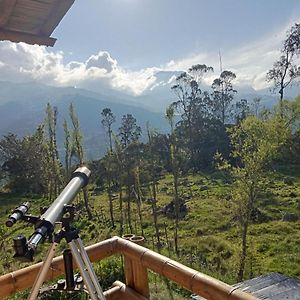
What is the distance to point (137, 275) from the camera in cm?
232

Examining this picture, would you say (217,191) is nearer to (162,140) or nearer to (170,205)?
(170,205)

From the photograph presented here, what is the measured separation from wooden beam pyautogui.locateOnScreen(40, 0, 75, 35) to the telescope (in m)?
0.67

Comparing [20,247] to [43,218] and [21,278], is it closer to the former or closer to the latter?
[43,218]

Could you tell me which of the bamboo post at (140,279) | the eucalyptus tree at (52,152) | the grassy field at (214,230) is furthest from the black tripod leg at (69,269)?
the eucalyptus tree at (52,152)

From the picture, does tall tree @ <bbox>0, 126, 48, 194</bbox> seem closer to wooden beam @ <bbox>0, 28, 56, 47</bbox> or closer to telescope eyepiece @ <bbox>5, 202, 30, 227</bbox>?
wooden beam @ <bbox>0, 28, 56, 47</bbox>

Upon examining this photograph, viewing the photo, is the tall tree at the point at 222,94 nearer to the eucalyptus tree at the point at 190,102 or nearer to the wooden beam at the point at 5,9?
the eucalyptus tree at the point at 190,102

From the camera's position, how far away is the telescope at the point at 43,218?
1.12 metres

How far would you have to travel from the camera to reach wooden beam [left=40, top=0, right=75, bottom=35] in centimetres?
146

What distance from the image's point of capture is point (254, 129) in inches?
503

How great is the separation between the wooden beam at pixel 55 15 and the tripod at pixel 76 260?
2.87 feet

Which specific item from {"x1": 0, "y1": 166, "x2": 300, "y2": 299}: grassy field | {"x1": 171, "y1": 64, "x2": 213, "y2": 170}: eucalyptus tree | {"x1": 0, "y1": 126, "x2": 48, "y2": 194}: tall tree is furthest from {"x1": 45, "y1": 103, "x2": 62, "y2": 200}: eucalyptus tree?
{"x1": 171, "y1": 64, "x2": 213, "y2": 170}: eucalyptus tree

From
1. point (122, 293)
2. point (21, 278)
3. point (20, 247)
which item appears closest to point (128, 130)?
point (122, 293)

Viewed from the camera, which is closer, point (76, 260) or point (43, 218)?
point (43, 218)

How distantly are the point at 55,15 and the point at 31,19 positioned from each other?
0.37ft
